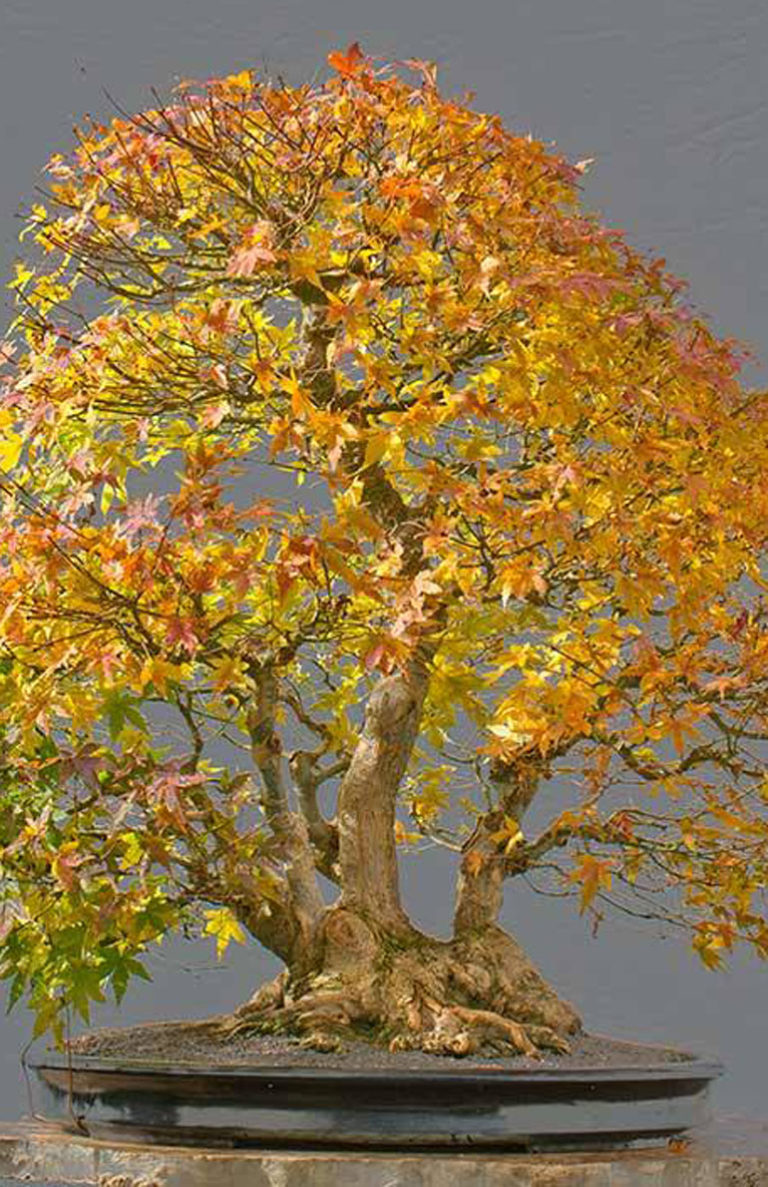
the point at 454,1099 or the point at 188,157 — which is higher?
the point at 188,157

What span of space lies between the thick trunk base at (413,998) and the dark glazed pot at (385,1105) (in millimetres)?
174

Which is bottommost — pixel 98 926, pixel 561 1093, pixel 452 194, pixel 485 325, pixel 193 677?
pixel 561 1093

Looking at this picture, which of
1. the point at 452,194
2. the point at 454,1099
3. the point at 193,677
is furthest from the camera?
the point at 193,677

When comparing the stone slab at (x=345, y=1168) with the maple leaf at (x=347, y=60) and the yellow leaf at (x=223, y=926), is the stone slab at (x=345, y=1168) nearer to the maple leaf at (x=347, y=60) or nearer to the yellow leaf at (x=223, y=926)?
the yellow leaf at (x=223, y=926)

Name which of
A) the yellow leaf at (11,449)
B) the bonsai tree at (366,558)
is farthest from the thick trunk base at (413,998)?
the yellow leaf at (11,449)

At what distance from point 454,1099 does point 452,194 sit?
1078 millimetres

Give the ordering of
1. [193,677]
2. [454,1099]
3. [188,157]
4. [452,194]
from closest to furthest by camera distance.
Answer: [454,1099] < [452,194] < [188,157] < [193,677]

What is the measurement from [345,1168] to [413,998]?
39cm

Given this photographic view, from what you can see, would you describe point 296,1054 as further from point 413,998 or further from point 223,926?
point 223,926

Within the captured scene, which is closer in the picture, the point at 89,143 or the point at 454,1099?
the point at 454,1099

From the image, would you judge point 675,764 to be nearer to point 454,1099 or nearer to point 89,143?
point 454,1099

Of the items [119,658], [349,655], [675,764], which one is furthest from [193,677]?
[675,764]

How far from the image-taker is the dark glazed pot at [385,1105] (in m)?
2.39

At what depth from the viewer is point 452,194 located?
101 inches
